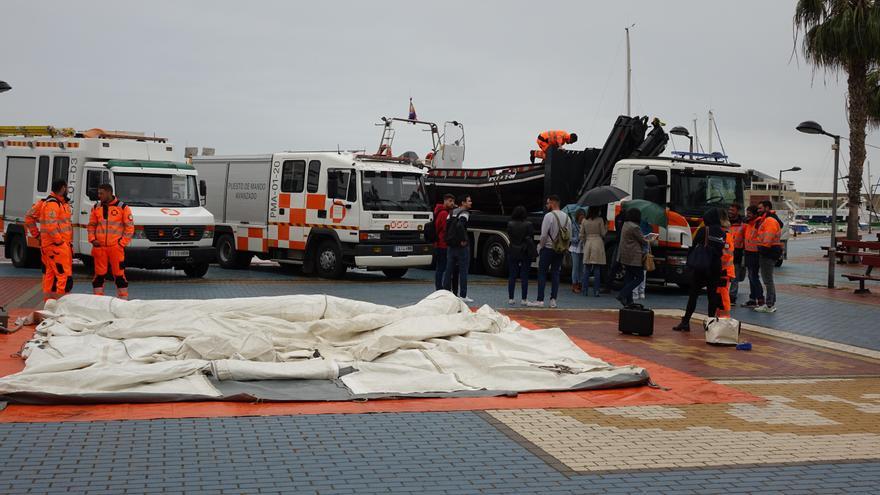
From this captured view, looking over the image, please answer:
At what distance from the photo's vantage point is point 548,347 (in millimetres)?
10773

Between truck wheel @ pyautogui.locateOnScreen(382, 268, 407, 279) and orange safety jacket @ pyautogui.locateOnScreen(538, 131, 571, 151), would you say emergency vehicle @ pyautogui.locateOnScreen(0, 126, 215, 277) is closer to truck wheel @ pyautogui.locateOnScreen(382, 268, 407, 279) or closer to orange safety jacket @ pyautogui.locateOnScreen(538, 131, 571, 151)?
truck wheel @ pyautogui.locateOnScreen(382, 268, 407, 279)

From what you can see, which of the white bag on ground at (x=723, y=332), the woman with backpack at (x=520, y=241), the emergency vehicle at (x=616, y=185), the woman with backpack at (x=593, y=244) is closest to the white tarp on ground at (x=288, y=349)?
the white bag on ground at (x=723, y=332)

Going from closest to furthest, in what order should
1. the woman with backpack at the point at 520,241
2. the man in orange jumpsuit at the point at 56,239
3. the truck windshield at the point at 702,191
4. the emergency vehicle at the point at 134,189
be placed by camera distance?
the man in orange jumpsuit at the point at 56,239, the woman with backpack at the point at 520,241, the emergency vehicle at the point at 134,189, the truck windshield at the point at 702,191

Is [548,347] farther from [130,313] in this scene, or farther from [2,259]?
[2,259]

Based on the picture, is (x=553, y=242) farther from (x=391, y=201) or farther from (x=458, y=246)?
(x=391, y=201)

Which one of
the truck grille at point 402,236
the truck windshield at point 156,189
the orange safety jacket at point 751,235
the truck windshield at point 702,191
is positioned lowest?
the truck grille at point 402,236

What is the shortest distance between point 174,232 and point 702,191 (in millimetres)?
10658

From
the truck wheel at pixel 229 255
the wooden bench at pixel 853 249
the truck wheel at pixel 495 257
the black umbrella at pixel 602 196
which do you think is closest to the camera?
the black umbrella at pixel 602 196

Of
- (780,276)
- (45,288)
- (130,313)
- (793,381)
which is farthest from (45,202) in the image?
(780,276)

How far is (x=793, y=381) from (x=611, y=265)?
9.49 metres

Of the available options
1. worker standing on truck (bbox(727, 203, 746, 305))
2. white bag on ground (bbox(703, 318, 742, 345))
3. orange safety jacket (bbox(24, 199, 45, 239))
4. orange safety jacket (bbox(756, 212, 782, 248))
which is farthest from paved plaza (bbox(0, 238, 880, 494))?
worker standing on truck (bbox(727, 203, 746, 305))

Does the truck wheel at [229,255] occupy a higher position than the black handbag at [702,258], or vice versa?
the black handbag at [702,258]

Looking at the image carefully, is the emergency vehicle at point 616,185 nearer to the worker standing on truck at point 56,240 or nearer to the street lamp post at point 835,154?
the street lamp post at point 835,154

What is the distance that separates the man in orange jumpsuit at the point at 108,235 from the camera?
14.2 metres
